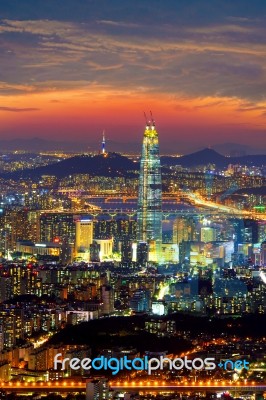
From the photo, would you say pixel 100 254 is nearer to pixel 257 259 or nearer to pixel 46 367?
pixel 257 259

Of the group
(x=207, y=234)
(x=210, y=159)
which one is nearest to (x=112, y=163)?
(x=210, y=159)

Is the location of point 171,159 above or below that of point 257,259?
above

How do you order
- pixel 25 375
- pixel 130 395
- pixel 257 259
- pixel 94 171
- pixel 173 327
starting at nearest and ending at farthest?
1. pixel 130 395
2. pixel 25 375
3. pixel 173 327
4. pixel 257 259
5. pixel 94 171

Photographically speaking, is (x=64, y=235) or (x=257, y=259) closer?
(x=257, y=259)

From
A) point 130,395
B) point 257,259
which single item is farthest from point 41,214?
point 130,395

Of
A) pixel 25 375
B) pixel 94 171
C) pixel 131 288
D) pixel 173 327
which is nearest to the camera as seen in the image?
pixel 25 375

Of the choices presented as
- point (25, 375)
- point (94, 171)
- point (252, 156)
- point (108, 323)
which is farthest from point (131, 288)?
point (94, 171)

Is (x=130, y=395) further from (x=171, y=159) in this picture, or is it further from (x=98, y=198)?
(x=98, y=198)

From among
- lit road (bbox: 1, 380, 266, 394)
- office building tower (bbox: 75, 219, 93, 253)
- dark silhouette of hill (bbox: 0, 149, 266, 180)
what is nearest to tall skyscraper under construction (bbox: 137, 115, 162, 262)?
dark silhouette of hill (bbox: 0, 149, 266, 180)

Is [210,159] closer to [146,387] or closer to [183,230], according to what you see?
[183,230]
